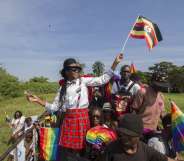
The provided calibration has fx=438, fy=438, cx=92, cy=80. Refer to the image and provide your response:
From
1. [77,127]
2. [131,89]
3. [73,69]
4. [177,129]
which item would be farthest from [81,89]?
[177,129]

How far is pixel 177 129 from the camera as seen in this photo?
5.28 meters

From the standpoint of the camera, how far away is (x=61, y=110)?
5.86 m

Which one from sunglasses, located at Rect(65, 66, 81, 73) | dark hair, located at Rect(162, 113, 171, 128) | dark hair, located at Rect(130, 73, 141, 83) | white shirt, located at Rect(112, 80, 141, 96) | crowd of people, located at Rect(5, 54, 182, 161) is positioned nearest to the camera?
crowd of people, located at Rect(5, 54, 182, 161)

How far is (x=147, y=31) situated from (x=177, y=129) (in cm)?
230

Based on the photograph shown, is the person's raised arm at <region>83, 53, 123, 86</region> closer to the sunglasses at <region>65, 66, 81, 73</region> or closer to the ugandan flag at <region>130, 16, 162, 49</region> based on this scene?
the sunglasses at <region>65, 66, 81, 73</region>

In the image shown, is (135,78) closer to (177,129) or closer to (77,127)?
(77,127)

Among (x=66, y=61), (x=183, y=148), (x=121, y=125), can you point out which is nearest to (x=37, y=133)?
(x=66, y=61)

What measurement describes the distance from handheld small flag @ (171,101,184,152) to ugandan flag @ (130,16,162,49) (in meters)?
1.93

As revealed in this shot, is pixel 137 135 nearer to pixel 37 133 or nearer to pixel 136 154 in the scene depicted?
pixel 136 154

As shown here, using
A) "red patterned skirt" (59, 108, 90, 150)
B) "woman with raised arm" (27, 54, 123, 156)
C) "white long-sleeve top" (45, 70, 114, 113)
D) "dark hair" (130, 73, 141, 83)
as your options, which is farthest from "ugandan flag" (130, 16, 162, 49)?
"red patterned skirt" (59, 108, 90, 150)

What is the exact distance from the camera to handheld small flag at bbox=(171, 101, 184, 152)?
5.23 meters

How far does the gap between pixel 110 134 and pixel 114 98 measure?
1.05 meters

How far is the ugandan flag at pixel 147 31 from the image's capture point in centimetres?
698

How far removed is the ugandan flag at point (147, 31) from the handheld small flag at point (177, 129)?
1925 millimetres
